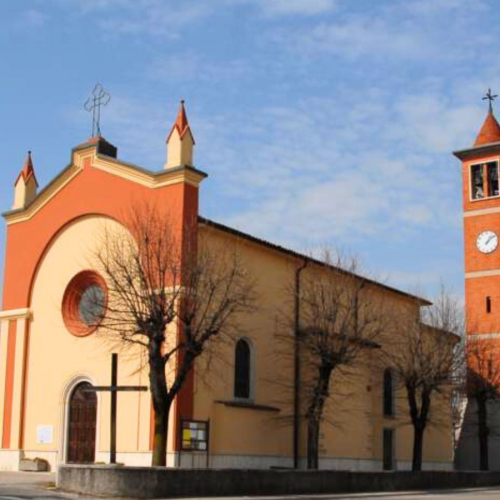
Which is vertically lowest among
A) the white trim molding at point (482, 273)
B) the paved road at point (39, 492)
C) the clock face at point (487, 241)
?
the paved road at point (39, 492)

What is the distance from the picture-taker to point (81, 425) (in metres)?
31.2

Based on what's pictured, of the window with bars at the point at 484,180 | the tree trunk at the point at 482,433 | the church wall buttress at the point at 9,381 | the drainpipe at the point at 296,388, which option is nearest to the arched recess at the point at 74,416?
the church wall buttress at the point at 9,381

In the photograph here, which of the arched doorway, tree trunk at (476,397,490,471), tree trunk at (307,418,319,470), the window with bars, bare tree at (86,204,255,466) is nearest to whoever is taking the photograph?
bare tree at (86,204,255,466)

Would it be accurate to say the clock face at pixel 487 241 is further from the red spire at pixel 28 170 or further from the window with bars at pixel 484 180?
the red spire at pixel 28 170

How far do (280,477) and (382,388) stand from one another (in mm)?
14854

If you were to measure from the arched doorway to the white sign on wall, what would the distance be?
768mm

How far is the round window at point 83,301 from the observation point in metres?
31.4

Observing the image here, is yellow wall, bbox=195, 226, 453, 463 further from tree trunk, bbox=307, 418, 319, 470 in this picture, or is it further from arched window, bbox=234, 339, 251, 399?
tree trunk, bbox=307, 418, 319, 470

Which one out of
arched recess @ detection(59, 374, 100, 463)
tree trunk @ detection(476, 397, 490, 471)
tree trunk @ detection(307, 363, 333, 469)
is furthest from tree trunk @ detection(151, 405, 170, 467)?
tree trunk @ detection(476, 397, 490, 471)

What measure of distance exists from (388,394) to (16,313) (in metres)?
17.5

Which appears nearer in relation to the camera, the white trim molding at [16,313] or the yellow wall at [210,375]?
the yellow wall at [210,375]

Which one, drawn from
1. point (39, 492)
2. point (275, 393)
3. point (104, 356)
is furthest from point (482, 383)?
point (39, 492)

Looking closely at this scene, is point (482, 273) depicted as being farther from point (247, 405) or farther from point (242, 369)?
point (247, 405)

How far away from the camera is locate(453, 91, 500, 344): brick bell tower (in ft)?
148
